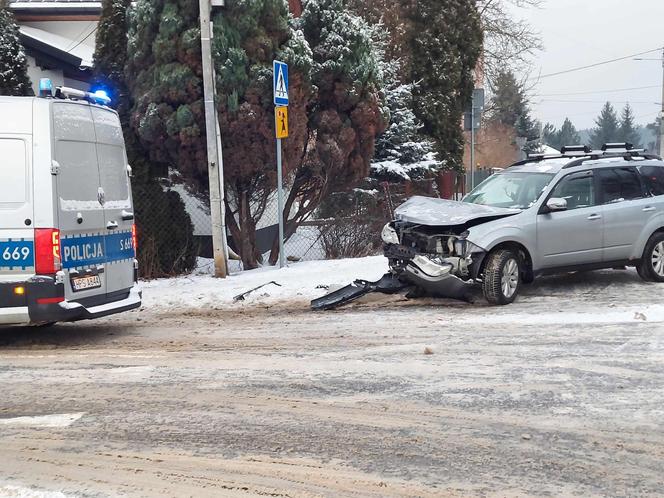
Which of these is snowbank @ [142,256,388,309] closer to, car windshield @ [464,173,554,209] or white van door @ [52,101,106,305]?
car windshield @ [464,173,554,209]

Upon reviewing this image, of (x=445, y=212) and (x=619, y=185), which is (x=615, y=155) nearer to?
(x=619, y=185)

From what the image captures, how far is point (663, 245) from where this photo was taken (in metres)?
10.1

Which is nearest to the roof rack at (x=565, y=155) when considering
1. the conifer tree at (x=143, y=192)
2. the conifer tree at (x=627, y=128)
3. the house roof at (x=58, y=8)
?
the conifer tree at (x=143, y=192)

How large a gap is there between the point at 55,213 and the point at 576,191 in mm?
6523

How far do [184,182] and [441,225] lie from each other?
4.97 metres

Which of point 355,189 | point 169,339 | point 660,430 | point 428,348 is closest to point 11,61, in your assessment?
point 355,189

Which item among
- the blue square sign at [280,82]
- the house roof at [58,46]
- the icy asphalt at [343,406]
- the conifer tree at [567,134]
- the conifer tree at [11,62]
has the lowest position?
the icy asphalt at [343,406]

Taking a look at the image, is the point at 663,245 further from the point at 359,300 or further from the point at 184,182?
the point at 184,182

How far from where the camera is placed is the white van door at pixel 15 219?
6.93 meters

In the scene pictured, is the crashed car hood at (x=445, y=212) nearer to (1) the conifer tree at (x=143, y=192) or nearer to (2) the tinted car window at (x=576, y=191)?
(2) the tinted car window at (x=576, y=191)

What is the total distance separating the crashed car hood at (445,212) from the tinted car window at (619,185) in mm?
1502

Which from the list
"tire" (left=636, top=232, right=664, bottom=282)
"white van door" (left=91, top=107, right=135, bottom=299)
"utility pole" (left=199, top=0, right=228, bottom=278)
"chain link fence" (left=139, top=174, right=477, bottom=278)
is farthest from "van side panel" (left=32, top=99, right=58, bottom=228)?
"tire" (left=636, top=232, right=664, bottom=282)

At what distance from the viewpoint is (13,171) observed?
699cm

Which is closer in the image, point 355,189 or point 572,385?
point 572,385
